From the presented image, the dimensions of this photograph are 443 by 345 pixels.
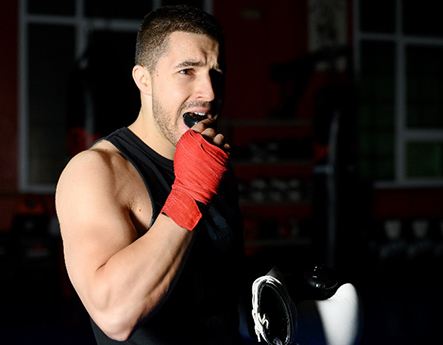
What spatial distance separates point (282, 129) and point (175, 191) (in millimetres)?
4787

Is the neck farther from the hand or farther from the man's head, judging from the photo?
the hand

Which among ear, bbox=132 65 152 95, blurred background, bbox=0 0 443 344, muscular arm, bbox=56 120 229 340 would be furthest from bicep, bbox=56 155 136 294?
blurred background, bbox=0 0 443 344

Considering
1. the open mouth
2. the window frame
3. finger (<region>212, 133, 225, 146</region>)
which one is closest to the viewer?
finger (<region>212, 133, 225, 146</region>)

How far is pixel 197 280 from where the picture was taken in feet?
3.88

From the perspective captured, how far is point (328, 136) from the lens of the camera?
4602mm

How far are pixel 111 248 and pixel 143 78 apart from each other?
42cm

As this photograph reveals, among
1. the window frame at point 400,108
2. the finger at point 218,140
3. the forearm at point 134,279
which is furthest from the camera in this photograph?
the window frame at point 400,108

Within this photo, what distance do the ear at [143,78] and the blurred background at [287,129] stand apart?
2.78 meters

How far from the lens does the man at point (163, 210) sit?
3.19 ft

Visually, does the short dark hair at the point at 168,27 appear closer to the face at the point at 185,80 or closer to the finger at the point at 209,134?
the face at the point at 185,80

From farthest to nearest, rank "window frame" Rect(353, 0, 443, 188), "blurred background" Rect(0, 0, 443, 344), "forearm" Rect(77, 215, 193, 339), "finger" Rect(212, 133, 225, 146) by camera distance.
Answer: "window frame" Rect(353, 0, 443, 188)
"blurred background" Rect(0, 0, 443, 344)
"finger" Rect(212, 133, 225, 146)
"forearm" Rect(77, 215, 193, 339)

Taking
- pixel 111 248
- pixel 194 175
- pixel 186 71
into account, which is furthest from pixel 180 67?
pixel 111 248

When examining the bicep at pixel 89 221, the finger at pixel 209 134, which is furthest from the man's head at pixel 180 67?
the bicep at pixel 89 221

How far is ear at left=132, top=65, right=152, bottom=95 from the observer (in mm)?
1258
